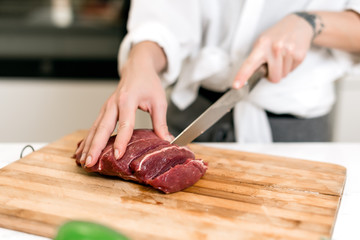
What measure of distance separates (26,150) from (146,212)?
699 mm

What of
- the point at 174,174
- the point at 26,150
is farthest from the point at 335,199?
the point at 26,150

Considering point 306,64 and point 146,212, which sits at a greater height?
point 306,64

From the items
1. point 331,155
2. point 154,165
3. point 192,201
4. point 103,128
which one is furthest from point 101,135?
point 331,155

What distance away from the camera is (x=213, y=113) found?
1.38 metres

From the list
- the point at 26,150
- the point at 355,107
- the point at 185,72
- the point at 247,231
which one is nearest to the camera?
the point at 247,231

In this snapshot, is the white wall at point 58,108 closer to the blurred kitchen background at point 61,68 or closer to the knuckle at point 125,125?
the blurred kitchen background at point 61,68

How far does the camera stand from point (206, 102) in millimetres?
1835

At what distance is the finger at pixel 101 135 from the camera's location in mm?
1198

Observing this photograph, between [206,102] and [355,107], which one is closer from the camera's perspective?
[206,102]

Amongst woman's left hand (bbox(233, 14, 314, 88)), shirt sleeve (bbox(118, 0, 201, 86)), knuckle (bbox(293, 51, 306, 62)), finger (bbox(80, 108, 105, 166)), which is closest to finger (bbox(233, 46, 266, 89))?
woman's left hand (bbox(233, 14, 314, 88))

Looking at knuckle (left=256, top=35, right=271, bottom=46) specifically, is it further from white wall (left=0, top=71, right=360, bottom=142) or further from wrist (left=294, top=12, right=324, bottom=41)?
white wall (left=0, top=71, right=360, bottom=142)

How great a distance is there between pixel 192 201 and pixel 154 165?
16 cm

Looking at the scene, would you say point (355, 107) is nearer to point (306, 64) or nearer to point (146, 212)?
point (306, 64)

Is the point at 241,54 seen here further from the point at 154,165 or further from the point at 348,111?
the point at 348,111
